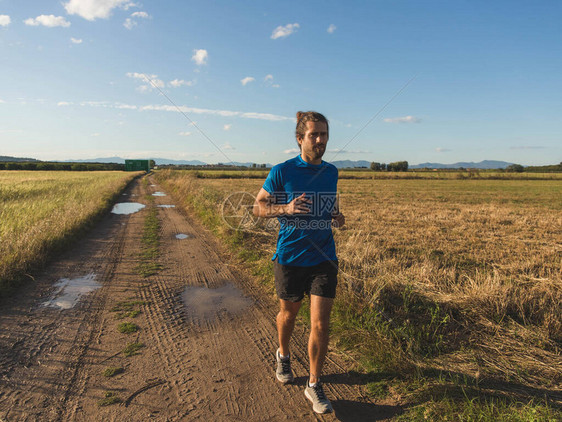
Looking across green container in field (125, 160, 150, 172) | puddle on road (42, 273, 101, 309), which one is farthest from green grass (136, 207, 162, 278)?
green container in field (125, 160, 150, 172)

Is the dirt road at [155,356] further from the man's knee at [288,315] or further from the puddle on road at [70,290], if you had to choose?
the man's knee at [288,315]

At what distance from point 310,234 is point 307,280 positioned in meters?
0.43

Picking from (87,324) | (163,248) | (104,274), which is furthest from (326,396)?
(163,248)

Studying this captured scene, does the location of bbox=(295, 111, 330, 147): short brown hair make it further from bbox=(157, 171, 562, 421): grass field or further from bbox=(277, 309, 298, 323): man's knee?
bbox=(157, 171, 562, 421): grass field

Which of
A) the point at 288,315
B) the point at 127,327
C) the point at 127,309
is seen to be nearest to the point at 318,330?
the point at 288,315

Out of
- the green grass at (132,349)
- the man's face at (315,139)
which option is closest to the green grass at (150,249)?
the green grass at (132,349)

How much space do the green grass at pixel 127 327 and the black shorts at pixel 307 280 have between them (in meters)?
2.11

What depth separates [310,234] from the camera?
2742 millimetres

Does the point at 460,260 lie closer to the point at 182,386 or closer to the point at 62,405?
the point at 182,386

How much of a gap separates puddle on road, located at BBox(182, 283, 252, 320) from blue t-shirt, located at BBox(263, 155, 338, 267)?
6.88ft

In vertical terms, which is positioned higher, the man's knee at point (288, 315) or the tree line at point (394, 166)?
the tree line at point (394, 166)

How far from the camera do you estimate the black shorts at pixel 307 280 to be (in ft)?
8.83

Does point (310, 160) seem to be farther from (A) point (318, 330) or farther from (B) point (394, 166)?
(B) point (394, 166)

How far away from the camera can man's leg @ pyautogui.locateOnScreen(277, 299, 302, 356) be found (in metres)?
2.87
